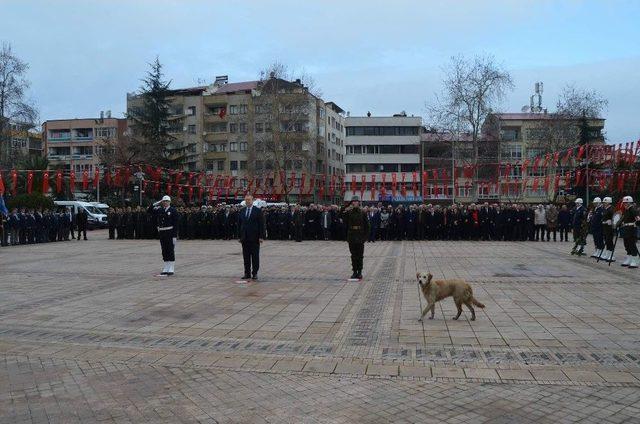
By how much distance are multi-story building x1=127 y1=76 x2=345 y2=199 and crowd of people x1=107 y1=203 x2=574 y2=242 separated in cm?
2972

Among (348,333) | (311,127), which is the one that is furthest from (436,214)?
(311,127)

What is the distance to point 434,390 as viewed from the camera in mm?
5422

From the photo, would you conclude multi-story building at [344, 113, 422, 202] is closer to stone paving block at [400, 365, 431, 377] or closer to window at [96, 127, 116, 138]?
window at [96, 127, 116, 138]

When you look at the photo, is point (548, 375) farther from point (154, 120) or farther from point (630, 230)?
point (154, 120)

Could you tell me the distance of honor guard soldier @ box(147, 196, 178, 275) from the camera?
1409cm

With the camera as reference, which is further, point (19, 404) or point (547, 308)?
point (547, 308)

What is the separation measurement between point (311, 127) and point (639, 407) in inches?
2768

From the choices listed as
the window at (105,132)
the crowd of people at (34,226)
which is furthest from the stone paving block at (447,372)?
the window at (105,132)

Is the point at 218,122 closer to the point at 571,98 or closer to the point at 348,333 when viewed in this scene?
the point at 571,98

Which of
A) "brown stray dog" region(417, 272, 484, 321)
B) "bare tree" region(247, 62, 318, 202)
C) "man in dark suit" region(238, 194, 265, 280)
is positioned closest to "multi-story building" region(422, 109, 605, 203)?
"bare tree" region(247, 62, 318, 202)

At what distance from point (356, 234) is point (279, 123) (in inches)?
1922

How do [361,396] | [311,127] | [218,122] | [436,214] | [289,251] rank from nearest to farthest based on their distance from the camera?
[361,396] → [289,251] → [436,214] → [311,127] → [218,122]

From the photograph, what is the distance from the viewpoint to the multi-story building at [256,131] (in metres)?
60.9

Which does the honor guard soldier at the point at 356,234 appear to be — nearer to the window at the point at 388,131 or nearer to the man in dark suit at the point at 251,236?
the man in dark suit at the point at 251,236
